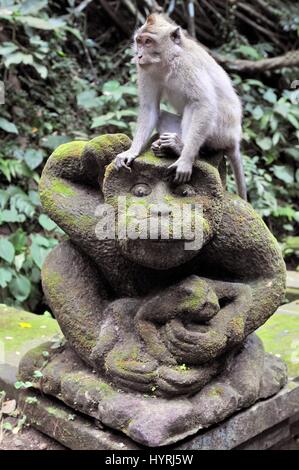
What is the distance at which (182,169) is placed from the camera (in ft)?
6.43

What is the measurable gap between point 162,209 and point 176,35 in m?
0.82

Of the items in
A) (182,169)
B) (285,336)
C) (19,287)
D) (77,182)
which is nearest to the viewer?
(182,169)

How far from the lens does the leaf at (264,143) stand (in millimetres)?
6499

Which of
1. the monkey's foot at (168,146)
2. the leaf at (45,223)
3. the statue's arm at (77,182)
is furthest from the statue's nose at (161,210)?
the leaf at (45,223)

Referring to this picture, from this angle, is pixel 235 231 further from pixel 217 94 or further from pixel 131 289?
pixel 217 94

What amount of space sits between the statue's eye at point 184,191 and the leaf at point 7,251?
8.80ft

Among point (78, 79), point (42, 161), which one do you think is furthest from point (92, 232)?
point (78, 79)

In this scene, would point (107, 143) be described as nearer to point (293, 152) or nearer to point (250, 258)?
point (250, 258)

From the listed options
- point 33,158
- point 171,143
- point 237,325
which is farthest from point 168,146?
point 33,158

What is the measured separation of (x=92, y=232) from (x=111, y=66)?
15.9 feet

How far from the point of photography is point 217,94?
93.2 inches

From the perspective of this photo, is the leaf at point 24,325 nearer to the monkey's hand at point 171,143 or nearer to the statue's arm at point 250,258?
the statue's arm at point 250,258

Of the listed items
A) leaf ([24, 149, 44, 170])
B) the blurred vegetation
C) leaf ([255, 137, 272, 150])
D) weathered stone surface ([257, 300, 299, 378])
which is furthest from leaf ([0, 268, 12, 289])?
leaf ([255, 137, 272, 150])
